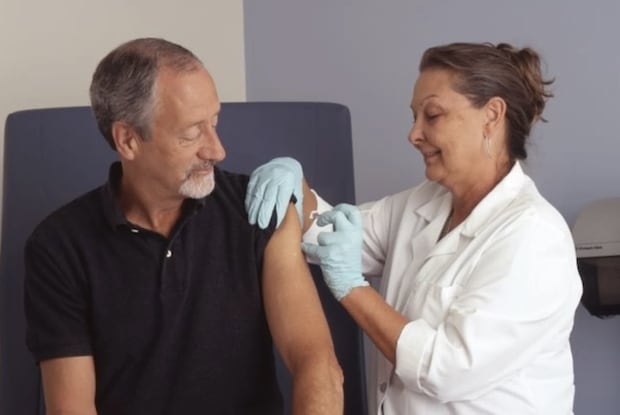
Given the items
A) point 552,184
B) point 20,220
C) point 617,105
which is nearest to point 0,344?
point 20,220

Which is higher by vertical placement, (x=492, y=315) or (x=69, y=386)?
(x=492, y=315)

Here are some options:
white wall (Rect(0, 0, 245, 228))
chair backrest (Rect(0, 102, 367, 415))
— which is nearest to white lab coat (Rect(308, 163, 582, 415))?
chair backrest (Rect(0, 102, 367, 415))

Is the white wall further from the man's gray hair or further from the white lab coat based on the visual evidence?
the white lab coat

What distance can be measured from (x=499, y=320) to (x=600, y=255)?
2.44 ft

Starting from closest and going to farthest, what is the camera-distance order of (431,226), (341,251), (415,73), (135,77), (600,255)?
(135,77)
(341,251)
(431,226)
(600,255)
(415,73)

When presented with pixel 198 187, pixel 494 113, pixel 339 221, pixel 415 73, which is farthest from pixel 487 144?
pixel 415 73

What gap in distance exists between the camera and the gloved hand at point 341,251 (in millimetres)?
1832

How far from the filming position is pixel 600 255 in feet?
7.60

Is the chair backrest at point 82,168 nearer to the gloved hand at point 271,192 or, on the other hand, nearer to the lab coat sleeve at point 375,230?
the lab coat sleeve at point 375,230

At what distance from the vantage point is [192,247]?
1.71 m

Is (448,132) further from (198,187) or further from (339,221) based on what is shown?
(198,187)

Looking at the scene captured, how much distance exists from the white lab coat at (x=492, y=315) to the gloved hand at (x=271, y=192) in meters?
0.30

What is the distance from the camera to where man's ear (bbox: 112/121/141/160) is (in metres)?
1.67

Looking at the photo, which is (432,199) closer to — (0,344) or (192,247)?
(192,247)
